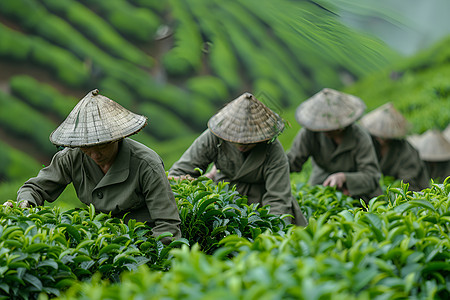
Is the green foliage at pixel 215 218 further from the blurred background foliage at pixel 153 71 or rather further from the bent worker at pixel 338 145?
the blurred background foliage at pixel 153 71

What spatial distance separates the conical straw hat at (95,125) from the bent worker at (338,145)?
2257 mm

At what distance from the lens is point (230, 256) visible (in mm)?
3197

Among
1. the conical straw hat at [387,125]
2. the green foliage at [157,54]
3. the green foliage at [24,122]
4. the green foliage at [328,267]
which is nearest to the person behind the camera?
the green foliage at [328,267]

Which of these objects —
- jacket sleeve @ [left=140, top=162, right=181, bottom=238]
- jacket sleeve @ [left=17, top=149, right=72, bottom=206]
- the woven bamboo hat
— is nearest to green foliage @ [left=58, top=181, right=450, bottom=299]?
jacket sleeve @ [left=140, top=162, right=181, bottom=238]

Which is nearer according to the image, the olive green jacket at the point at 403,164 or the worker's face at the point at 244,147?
the worker's face at the point at 244,147

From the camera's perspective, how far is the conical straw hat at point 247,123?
375cm

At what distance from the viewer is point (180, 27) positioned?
1079cm

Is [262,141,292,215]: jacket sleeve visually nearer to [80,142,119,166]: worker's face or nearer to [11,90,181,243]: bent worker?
[11,90,181,243]: bent worker

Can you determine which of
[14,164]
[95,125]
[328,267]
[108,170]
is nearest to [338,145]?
[108,170]

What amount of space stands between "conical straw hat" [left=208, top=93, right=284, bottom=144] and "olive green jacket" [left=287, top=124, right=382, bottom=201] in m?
1.20

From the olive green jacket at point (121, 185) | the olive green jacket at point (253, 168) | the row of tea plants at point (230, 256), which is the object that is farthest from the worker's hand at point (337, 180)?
the olive green jacket at point (121, 185)

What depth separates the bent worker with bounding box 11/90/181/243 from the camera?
9.49 feet

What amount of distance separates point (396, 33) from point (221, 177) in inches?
76.7

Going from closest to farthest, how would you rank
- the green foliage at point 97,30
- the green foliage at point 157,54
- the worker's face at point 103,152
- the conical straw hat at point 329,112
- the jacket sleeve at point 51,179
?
the worker's face at point 103,152 < the jacket sleeve at point 51,179 < the conical straw hat at point 329,112 < the green foliage at point 157,54 < the green foliage at point 97,30
